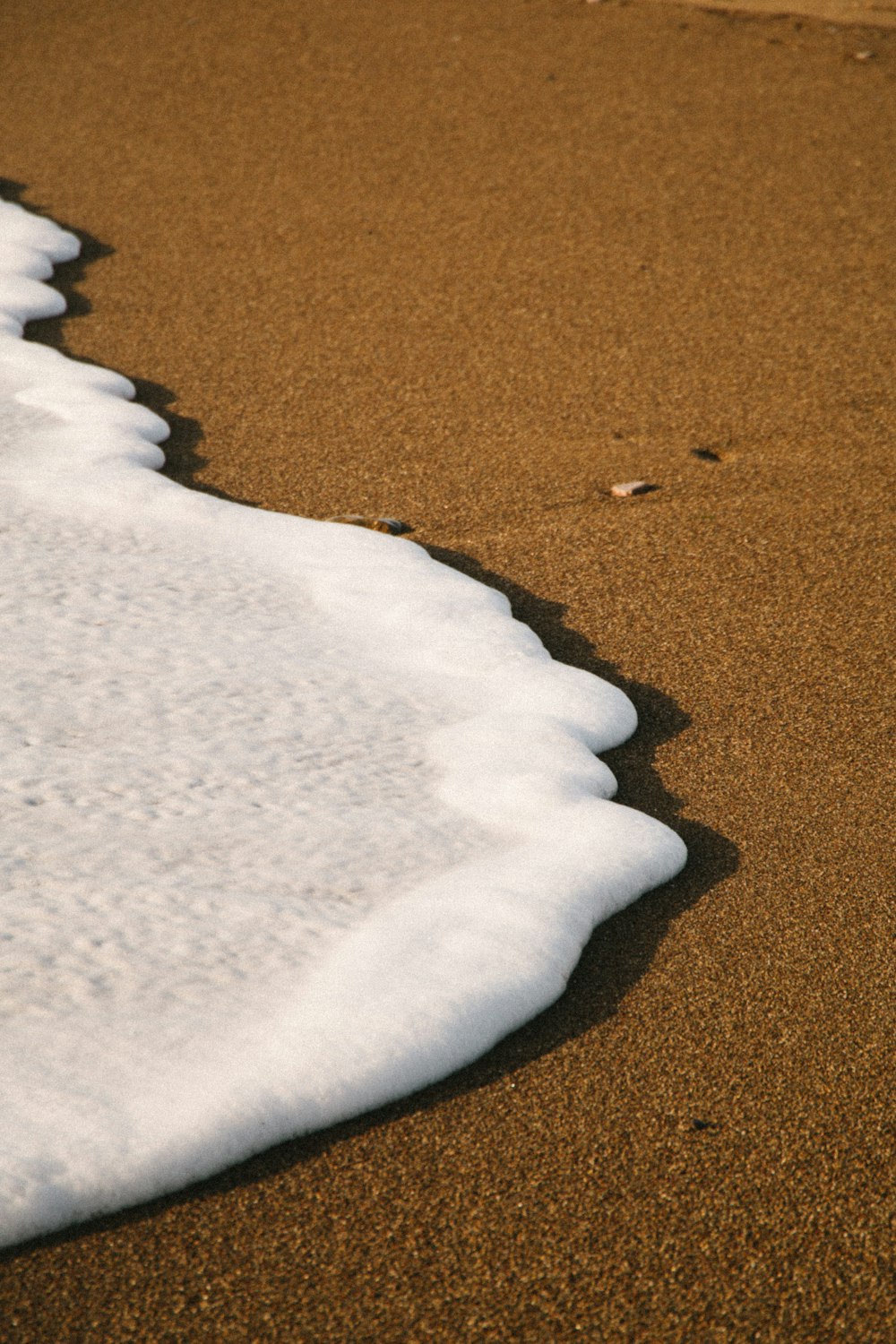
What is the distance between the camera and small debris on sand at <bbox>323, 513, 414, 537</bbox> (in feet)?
8.10

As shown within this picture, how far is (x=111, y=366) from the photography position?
3.08 meters

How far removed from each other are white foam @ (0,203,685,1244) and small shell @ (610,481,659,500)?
454 millimetres

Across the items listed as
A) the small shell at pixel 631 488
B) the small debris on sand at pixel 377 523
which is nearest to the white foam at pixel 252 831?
the small debris on sand at pixel 377 523

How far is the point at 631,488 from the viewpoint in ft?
8.53

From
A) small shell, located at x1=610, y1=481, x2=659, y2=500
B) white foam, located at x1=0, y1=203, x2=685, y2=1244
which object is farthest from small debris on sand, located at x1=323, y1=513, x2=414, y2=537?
small shell, located at x1=610, y1=481, x2=659, y2=500

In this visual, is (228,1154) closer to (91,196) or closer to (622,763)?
(622,763)

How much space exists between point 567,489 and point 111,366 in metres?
1.18

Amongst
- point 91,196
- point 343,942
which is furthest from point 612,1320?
point 91,196

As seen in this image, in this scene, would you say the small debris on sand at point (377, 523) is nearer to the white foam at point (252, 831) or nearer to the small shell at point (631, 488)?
the white foam at point (252, 831)

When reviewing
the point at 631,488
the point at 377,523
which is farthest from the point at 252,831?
the point at 631,488

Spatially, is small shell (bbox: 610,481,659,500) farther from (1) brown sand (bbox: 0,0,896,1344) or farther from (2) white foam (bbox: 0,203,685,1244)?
(2) white foam (bbox: 0,203,685,1244)

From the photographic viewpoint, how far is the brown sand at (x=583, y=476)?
1.21 metres

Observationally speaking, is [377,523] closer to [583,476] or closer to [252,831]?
[583,476]

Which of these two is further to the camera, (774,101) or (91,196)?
(774,101)
